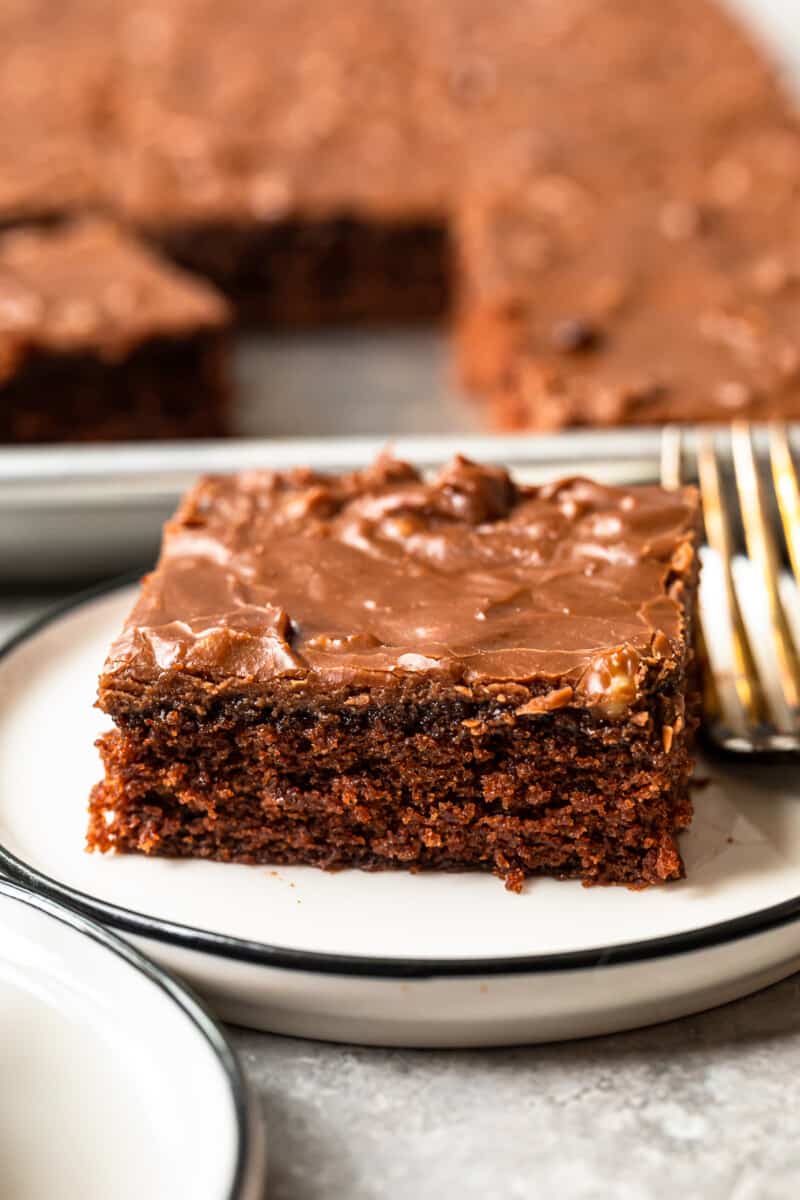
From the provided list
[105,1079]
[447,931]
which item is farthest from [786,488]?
[105,1079]

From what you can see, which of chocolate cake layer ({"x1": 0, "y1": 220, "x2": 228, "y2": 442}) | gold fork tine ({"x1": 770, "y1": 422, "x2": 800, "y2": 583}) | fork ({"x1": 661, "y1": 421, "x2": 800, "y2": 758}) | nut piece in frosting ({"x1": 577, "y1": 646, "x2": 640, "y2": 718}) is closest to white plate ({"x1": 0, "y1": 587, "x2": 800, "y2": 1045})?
fork ({"x1": 661, "y1": 421, "x2": 800, "y2": 758})

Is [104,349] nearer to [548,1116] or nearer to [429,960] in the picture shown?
[429,960]

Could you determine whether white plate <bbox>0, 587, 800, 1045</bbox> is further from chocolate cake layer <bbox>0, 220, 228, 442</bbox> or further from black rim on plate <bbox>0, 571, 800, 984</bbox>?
chocolate cake layer <bbox>0, 220, 228, 442</bbox>

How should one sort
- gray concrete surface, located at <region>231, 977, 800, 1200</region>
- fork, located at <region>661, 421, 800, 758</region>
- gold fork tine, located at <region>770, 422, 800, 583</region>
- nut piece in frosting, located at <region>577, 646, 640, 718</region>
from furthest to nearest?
gold fork tine, located at <region>770, 422, 800, 583</region>
fork, located at <region>661, 421, 800, 758</region>
nut piece in frosting, located at <region>577, 646, 640, 718</region>
gray concrete surface, located at <region>231, 977, 800, 1200</region>

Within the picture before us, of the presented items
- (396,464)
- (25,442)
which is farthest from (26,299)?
(396,464)

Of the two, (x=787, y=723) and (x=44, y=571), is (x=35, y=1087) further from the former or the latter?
(x=44, y=571)

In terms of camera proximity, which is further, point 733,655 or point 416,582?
point 733,655
